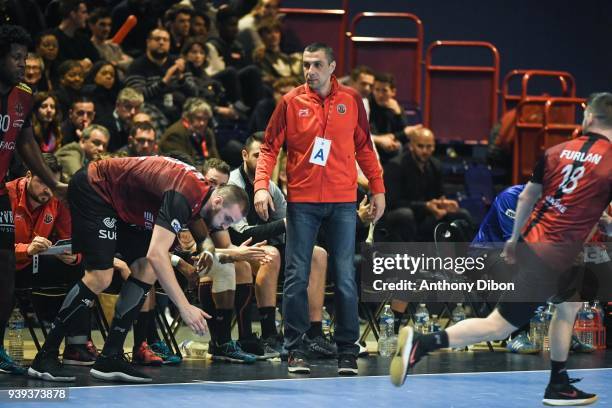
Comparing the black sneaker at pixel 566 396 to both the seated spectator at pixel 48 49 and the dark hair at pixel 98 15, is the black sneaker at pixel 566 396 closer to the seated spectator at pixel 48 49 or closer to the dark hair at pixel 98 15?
the seated spectator at pixel 48 49

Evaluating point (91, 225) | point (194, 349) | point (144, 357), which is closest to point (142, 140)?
point (194, 349)

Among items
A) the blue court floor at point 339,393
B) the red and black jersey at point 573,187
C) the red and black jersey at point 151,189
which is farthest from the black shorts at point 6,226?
the red and black jersey at point 573,187

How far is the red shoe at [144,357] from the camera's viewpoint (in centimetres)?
697

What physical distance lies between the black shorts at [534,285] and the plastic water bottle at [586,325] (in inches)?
103

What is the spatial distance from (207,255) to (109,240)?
0.57m

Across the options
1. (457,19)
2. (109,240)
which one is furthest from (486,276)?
(457,19)

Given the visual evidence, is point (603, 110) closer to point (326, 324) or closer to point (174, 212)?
point (174, 212)

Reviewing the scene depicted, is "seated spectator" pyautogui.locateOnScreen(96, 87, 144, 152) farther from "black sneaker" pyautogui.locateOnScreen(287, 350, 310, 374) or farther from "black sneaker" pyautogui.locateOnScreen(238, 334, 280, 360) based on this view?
"black sneaker" pyautogui.locateOnScreen(287, 350, 310, 374)

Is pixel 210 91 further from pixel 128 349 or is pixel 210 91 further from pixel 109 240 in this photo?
pixel 109 240

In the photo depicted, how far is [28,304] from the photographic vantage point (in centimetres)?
835

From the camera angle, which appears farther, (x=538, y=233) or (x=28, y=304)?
(x=28, y=304)

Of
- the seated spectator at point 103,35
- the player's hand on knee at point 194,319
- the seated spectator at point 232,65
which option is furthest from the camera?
the seated spectator at point 232,65

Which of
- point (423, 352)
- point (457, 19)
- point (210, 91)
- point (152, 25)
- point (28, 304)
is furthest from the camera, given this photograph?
point (457, 19)

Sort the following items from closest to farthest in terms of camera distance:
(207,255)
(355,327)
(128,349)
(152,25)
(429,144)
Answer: (207,255)
(355,327)
(128,349)
(429,144)
(152,25)
